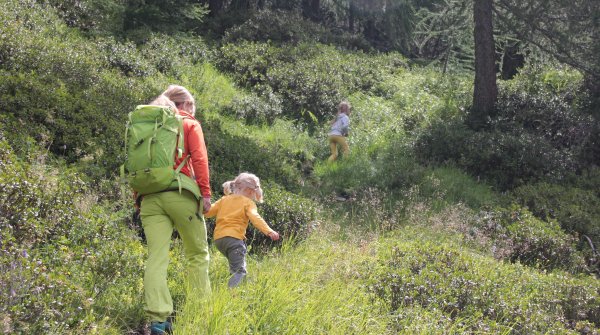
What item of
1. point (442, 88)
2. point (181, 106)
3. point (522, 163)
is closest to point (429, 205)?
point (522, 163)

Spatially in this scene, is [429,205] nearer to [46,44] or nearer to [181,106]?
[181,106]

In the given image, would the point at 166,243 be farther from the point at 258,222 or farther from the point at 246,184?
the point at 246,184

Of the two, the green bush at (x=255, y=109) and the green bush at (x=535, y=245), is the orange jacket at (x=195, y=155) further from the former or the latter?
the green bush at (x=255, y=109)

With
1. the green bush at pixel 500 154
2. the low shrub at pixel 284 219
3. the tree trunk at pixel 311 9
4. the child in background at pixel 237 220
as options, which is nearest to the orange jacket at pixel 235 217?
the child in background at pixel 237 220

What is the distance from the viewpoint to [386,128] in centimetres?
1511

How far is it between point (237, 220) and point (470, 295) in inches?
94.6

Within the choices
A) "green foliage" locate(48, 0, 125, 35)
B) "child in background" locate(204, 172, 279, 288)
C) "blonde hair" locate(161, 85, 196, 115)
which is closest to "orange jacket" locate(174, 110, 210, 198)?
"blonde hair" locate(161, 85, 196, 115)

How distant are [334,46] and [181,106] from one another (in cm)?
1686

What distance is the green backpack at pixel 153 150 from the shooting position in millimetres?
4578

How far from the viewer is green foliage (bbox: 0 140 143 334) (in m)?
3.90

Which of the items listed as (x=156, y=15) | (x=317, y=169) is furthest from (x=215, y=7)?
(x=317, y=169)

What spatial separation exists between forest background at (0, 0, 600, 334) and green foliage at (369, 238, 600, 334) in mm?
27

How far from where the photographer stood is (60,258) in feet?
16.1

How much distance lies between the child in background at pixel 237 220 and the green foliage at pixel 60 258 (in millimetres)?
784
